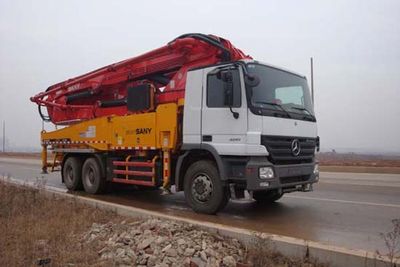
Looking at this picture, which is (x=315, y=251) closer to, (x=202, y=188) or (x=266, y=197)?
(x=202, y=188)

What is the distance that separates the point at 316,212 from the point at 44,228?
5181mm

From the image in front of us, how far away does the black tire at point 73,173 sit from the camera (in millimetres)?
12711

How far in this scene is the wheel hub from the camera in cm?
842

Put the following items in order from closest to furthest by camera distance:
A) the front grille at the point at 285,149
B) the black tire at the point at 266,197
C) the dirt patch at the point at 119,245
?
1. the dirt patch at the point at 119,245
2. the front grille at the point at 285,149
3. the black tire at the point at 266,197

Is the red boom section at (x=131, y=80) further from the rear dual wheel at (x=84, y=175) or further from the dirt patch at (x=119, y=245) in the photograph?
the dirt patch at (x=119, y=245)

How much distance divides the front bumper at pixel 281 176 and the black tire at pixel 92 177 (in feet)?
17.3

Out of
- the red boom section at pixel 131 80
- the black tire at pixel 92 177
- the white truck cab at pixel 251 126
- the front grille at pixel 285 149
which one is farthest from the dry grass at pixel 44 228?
the front grille at pixel 285 149

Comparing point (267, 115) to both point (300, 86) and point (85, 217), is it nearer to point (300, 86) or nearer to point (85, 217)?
point (300, 86)

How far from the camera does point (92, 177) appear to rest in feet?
39.7

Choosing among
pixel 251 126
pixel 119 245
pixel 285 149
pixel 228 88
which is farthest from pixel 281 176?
pixel 119 245

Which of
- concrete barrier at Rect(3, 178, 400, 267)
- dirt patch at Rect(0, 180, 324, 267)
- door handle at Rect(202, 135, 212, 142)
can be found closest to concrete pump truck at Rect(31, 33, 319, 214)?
door handle at Rect(202, 135, 212, 142)

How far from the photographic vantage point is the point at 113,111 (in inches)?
468

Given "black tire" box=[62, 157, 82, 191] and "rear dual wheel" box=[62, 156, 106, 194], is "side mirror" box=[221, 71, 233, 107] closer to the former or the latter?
"rear dual wheel" box=[62, 156, 106, 194]

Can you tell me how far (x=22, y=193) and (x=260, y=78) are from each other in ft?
22.5
